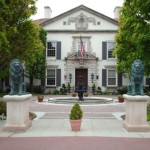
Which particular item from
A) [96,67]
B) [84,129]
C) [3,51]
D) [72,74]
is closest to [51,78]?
[72,74]

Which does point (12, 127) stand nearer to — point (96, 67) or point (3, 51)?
point (3, 51)

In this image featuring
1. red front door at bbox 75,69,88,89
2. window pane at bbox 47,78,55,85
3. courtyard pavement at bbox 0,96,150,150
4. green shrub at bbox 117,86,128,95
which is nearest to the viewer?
courtyard pavement at bbox 0,96,150,150

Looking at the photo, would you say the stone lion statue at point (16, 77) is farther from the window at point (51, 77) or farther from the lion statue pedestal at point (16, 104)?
the window at point (51, 77)

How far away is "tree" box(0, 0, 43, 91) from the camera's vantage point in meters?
16.3

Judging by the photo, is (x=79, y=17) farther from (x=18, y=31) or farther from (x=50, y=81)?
(x=18, y=31)

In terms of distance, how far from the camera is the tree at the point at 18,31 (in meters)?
16.3

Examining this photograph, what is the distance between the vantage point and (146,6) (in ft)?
52.6

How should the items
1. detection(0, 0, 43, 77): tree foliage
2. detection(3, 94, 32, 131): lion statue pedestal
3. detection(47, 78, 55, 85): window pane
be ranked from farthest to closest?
detection(47, 78, 55, 85): window pane
detection(0, 0, 43, 77): tree foliage
detection(3, 94, 32, 131): lion statue pedestal

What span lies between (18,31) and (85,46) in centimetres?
2126

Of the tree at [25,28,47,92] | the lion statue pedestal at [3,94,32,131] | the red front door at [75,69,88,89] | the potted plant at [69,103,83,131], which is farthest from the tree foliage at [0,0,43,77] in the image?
the red front door at [75,69,88,89]

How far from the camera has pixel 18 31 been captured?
56.3ft

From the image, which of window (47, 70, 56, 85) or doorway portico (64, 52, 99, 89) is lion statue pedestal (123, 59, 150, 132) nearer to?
doorway portico (64, 52, 99, 89)

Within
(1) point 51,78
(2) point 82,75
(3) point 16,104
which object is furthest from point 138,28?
(1) point 51,78

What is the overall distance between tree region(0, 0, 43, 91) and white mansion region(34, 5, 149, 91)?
1979cm
